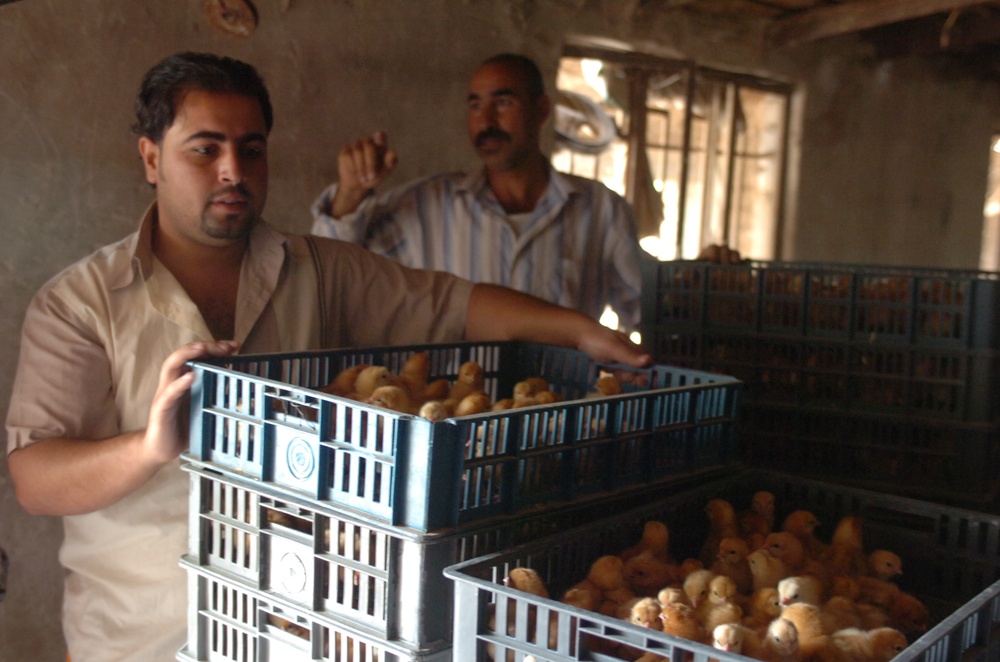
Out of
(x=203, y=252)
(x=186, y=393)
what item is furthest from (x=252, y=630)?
(x=203, y=252)

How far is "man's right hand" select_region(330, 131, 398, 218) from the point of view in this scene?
2.46 m

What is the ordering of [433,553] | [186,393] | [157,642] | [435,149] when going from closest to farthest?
[433,553] < [186,393] < [157,642] < [435,149]

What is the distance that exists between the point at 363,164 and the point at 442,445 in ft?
5.25

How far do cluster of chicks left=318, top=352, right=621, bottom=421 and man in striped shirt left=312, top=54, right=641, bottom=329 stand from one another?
3.82 feet

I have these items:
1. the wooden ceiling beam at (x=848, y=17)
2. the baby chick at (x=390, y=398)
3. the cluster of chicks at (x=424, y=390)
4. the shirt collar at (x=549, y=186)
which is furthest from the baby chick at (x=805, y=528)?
the wooden ceiling beam at (x=848, y=17)

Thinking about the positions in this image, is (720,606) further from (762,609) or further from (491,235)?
(491,235)

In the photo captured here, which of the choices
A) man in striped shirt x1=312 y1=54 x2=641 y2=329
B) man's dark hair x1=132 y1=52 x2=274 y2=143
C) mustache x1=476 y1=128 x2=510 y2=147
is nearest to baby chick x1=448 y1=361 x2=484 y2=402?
man's dark hair x1=132 y1=52 x2=274 y2=143

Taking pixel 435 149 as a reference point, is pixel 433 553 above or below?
below

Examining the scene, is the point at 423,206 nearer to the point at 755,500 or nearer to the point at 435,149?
the point at 435,149

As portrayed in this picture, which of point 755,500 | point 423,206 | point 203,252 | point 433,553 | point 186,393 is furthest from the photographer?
point 423,206

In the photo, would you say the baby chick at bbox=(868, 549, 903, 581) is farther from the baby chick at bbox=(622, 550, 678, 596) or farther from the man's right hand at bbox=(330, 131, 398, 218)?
the man's right hand at bbox=(330, 131, 398, 218)

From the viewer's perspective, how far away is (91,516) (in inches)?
64.0

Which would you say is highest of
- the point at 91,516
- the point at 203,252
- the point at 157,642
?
the point at 203,252

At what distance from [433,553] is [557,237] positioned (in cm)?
189
